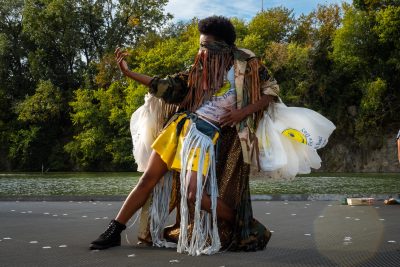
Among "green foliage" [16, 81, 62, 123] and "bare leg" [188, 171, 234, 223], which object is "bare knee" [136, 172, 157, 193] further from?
"green foliage" [16, 81, 62, 123]

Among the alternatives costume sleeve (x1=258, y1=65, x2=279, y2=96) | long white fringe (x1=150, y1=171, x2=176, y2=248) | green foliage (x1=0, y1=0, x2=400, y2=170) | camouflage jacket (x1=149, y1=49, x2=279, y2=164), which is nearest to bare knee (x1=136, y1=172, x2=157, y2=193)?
long white fringe (x1=150, y1=171, x2=176, y2=248)

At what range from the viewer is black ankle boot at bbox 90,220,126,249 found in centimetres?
402

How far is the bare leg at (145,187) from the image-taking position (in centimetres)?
414

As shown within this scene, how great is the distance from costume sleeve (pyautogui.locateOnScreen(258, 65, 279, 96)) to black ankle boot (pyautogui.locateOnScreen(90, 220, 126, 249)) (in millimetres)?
1476

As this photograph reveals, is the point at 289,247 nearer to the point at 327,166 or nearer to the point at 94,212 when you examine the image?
the point at 94,212

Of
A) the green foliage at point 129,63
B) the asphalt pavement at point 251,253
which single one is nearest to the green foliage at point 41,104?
the green foliage at point 129,63

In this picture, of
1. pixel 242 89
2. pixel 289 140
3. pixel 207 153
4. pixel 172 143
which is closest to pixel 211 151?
pixel 207 153

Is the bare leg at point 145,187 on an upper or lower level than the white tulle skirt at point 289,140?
lower

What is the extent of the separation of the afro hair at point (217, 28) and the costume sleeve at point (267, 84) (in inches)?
14.3

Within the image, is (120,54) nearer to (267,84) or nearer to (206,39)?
(206,39)

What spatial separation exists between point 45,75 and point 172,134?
1671 inches

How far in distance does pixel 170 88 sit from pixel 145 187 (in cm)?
77

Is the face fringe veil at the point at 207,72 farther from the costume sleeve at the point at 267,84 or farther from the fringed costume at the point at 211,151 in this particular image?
the costume sleeve at the point at 267,84

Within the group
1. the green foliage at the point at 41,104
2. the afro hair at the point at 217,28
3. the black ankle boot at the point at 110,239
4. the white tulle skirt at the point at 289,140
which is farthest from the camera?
the green foliage at the point at 41,104
